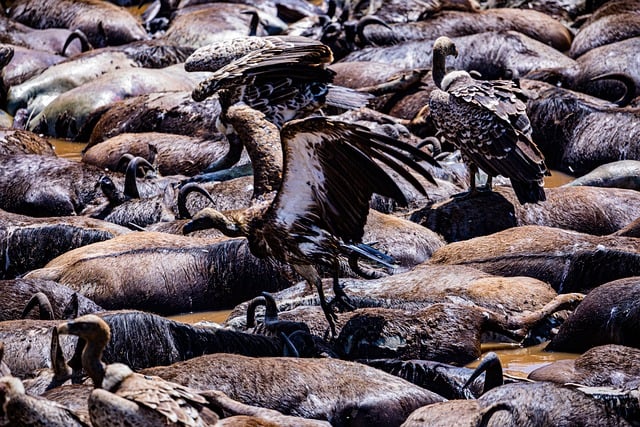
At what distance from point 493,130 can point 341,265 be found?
5.47ft

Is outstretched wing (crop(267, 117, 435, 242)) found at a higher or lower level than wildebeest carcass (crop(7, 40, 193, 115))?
→ higher

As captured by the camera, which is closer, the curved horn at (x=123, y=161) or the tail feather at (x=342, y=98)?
the tail feather at (x=342, y=98)

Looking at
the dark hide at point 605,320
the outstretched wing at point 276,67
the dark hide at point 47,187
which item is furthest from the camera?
the dark hide at point 47,187

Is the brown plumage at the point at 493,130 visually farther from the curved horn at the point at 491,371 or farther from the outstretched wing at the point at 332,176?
the curved horn at the point at 491,371

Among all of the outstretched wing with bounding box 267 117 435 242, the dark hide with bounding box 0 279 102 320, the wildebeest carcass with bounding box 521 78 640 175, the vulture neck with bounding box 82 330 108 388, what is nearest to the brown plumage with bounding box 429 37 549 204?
the wildebeest carcass with bounding box 521 78 640 175

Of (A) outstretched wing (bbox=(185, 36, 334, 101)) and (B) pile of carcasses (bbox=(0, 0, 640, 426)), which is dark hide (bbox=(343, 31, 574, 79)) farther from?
(A) outstretched wing (bbox=(185, 36, 334, 101))

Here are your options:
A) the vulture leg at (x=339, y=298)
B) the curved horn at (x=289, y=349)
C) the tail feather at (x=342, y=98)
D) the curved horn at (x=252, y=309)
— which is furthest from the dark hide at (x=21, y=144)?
the curved horn at (x=289, y=349)

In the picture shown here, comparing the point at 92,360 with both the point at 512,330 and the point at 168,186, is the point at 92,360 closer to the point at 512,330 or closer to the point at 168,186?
the point at 512,330

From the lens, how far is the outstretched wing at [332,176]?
7.71 m

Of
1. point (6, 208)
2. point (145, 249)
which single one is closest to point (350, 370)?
point (145, 249)

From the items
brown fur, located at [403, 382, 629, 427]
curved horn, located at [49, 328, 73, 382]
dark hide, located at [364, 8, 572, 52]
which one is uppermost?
brown fur, located at [403, 382, 629, 427]

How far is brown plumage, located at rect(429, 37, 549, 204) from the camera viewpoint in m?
10.5

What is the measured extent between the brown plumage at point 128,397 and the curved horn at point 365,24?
41.6ft

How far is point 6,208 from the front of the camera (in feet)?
40.2
